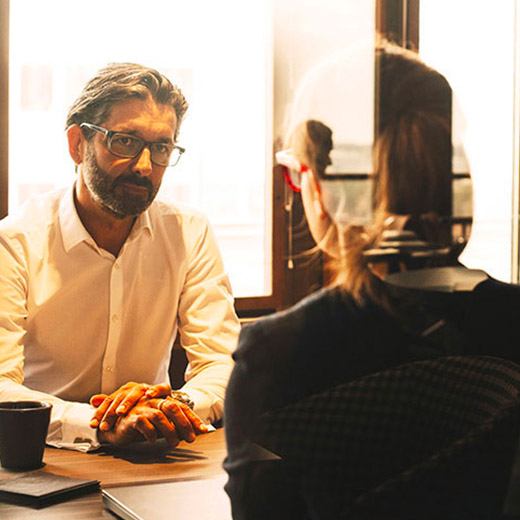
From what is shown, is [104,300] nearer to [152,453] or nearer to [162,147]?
[162,147]

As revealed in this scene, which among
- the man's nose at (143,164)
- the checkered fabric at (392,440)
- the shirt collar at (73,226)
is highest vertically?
the man's nose at (143,164)

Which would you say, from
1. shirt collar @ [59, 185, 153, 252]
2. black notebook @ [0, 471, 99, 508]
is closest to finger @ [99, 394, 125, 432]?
black notebook @ [0, 471, 99, 508]

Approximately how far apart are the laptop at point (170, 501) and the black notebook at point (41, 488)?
0.11 ft

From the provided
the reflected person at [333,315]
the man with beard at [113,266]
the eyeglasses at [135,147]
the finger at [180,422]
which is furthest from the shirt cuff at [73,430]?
the eyeglasses at [135,147]

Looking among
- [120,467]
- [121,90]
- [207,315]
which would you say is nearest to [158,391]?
[120,467]

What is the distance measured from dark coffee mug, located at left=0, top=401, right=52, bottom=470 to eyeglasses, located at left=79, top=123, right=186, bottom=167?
745 mm

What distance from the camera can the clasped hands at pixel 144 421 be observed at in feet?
3.34

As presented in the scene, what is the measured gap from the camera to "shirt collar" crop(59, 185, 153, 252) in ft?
5.39

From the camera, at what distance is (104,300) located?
64.2 inches

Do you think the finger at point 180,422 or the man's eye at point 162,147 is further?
the man's eye at point 162,147

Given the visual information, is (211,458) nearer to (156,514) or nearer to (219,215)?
(156,514)

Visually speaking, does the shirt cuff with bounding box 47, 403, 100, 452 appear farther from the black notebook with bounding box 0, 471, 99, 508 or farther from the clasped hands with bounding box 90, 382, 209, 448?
the black notebook with bounding box 0, 471, 99, 508

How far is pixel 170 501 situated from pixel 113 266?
3.05 feet

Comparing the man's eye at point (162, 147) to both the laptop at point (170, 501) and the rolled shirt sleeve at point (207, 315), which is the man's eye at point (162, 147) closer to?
the rolled shirt sleeve at point (207, 315)
